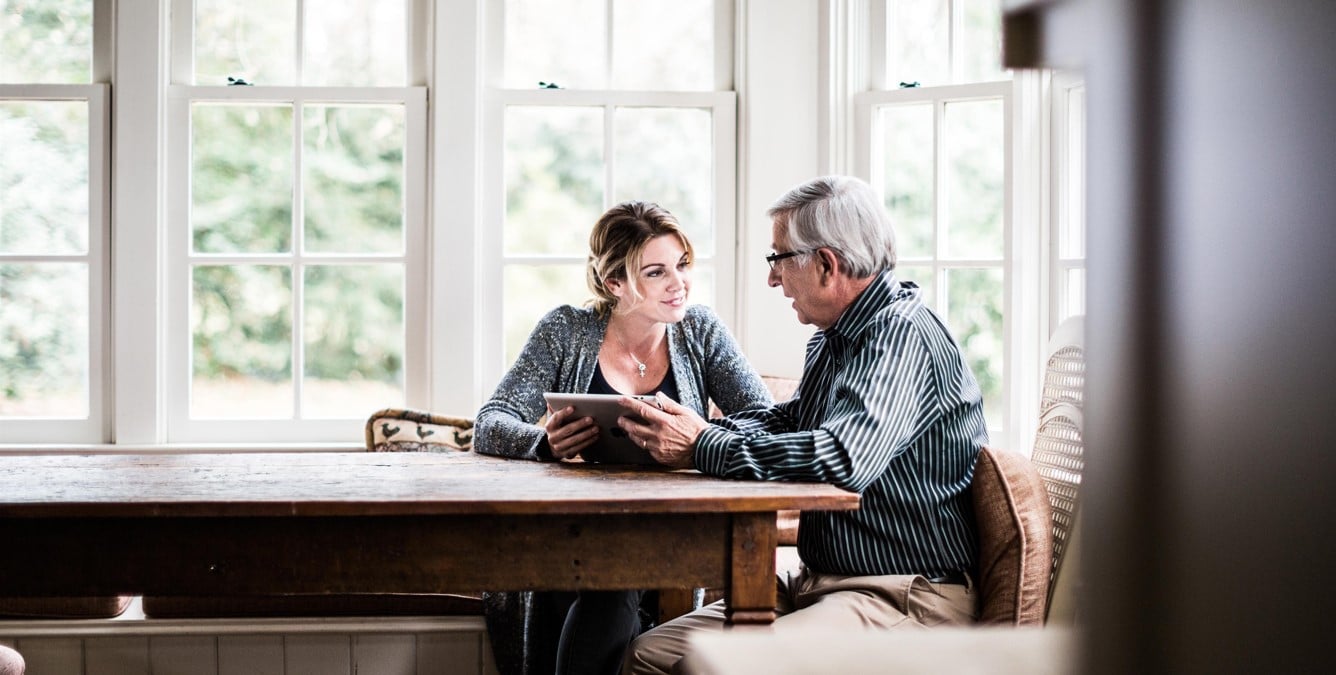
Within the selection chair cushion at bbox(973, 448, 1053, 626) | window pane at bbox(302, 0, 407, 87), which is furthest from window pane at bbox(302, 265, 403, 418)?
chair cushion at bbox(973, 448, 1053, 626)

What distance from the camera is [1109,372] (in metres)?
0.28

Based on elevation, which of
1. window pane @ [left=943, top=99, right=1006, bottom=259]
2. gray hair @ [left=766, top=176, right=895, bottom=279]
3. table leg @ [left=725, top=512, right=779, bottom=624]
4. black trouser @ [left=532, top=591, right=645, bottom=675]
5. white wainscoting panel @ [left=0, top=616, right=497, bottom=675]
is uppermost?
window pane @ [left=943, top=99, right=1006, bottom=259]

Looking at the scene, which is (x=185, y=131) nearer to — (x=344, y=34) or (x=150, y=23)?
(x=150, y=23)

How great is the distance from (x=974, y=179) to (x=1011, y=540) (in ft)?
5.43

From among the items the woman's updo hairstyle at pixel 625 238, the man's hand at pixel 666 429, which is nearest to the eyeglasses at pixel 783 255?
the man's hand at pixel 666 429

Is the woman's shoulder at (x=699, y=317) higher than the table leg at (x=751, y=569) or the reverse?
higher

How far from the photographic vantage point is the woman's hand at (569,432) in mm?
2074

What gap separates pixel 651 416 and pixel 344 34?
2019 millimetres

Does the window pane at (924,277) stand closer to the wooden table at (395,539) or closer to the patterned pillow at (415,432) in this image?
the patterned pillow at (415,432)

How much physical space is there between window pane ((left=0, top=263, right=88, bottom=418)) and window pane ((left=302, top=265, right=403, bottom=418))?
69 centimetres

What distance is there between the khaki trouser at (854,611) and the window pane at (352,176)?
194 cm

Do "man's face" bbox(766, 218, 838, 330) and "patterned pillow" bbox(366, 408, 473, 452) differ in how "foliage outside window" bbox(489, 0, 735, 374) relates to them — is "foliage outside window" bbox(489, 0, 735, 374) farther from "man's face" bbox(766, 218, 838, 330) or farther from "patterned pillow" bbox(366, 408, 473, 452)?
"man's face" bbox(766, 218, 838, 330)

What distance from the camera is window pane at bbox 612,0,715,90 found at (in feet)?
11.3

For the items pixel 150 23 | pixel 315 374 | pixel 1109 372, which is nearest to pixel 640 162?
pixel 315 374
